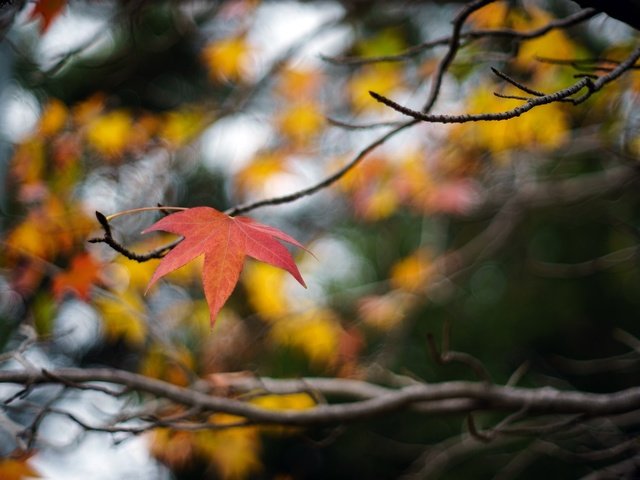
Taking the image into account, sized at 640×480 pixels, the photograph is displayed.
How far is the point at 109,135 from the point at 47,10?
1.11 m

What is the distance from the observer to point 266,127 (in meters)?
2.43

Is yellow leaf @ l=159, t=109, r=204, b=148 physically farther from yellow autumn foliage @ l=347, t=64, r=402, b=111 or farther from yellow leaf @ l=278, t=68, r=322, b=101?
yellow autumn foliage @ l=347, t=64, r=402, b=111

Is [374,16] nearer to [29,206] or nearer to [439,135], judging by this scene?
[439,135]

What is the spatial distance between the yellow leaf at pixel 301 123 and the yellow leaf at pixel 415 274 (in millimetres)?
689

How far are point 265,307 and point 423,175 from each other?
0.88 metres

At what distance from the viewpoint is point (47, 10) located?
997 mm

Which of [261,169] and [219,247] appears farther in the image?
[261,169]

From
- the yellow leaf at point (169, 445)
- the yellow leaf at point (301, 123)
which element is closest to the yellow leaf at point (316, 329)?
the yellow leaf at point (169, 445)

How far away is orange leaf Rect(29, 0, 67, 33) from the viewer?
3.18 ft

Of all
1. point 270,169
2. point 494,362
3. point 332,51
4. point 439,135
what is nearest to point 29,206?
point 270,169

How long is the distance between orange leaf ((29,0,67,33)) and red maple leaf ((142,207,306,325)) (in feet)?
1.87

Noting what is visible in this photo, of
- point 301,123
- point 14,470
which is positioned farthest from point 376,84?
point 14,470

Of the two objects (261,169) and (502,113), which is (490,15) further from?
(502,113)

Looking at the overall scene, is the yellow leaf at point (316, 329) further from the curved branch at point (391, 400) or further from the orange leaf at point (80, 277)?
the curved branch at point (391, 400)
